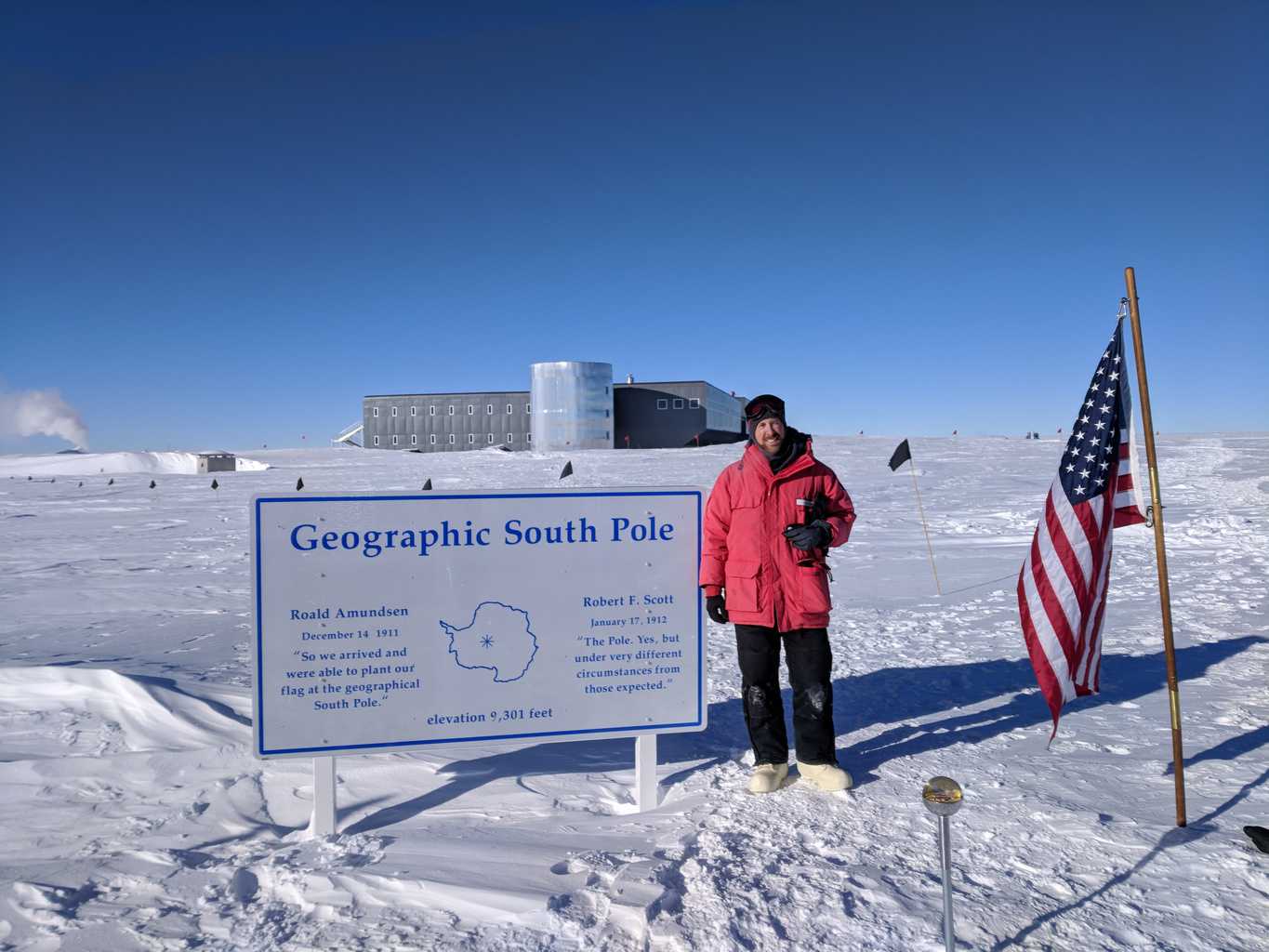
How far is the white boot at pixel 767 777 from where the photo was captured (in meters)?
3.63

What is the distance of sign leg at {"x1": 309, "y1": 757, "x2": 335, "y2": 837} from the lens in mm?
3295

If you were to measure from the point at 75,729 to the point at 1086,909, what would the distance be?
4989 millimetres

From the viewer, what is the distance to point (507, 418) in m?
55.9

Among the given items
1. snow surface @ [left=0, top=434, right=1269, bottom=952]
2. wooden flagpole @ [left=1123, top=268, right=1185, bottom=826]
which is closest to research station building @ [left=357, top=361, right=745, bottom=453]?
snow surface @ [left=0, top=434, right=1269, bottom=952]

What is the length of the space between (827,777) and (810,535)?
117 centimetres

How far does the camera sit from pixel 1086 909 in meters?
2.62

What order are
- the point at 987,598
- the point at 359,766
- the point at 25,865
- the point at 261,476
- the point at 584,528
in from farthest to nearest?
the point at 261,476, the point at 987,598, the point at 359,766, the point at 584,528, the point at 25,865

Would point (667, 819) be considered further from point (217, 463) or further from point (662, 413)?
point (662, 413)

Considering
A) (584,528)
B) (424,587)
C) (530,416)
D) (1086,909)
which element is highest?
(530,416)

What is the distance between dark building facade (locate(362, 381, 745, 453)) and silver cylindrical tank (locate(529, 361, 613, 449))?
220 cm

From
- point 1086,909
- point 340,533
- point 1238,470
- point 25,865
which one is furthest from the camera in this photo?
point 1238,470

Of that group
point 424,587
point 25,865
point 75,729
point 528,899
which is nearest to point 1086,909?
point 528,899

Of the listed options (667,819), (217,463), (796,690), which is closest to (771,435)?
(796,690)

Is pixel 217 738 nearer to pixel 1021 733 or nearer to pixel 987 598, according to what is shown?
pixel 1021 733
